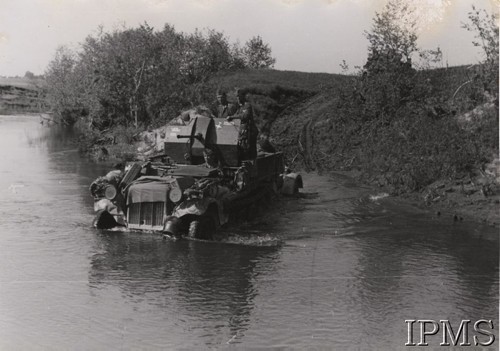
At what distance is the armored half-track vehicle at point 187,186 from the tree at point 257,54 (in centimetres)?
4735

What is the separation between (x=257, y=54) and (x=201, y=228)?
52.7 m

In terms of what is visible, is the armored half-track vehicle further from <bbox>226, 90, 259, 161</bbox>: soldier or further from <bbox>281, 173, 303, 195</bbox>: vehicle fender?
<bbox>281, 173, 303, 195</bbox>: vehicle fender

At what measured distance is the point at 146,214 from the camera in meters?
14.8

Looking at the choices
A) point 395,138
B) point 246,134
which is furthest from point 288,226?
point 395,138

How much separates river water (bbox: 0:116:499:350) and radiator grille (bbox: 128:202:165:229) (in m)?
0.39

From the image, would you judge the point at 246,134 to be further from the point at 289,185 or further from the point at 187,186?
the point at 289,185

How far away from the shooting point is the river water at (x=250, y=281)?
8.97 meters

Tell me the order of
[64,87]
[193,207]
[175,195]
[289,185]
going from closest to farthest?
[193,207], [175,195], [289,185], [64,87]

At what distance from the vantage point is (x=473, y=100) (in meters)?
24.8

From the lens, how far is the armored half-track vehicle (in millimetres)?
14438

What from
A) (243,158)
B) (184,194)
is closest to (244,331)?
(184,194)

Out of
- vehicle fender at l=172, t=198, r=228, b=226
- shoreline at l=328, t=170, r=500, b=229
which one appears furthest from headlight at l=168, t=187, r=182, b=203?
shoreline at l=328, t=170, r=500, b=229

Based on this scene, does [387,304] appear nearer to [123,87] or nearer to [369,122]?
[369,122]

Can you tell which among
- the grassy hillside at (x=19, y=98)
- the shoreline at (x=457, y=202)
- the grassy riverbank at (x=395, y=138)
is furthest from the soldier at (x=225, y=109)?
the grassy hillside at (x=19, y=98)
